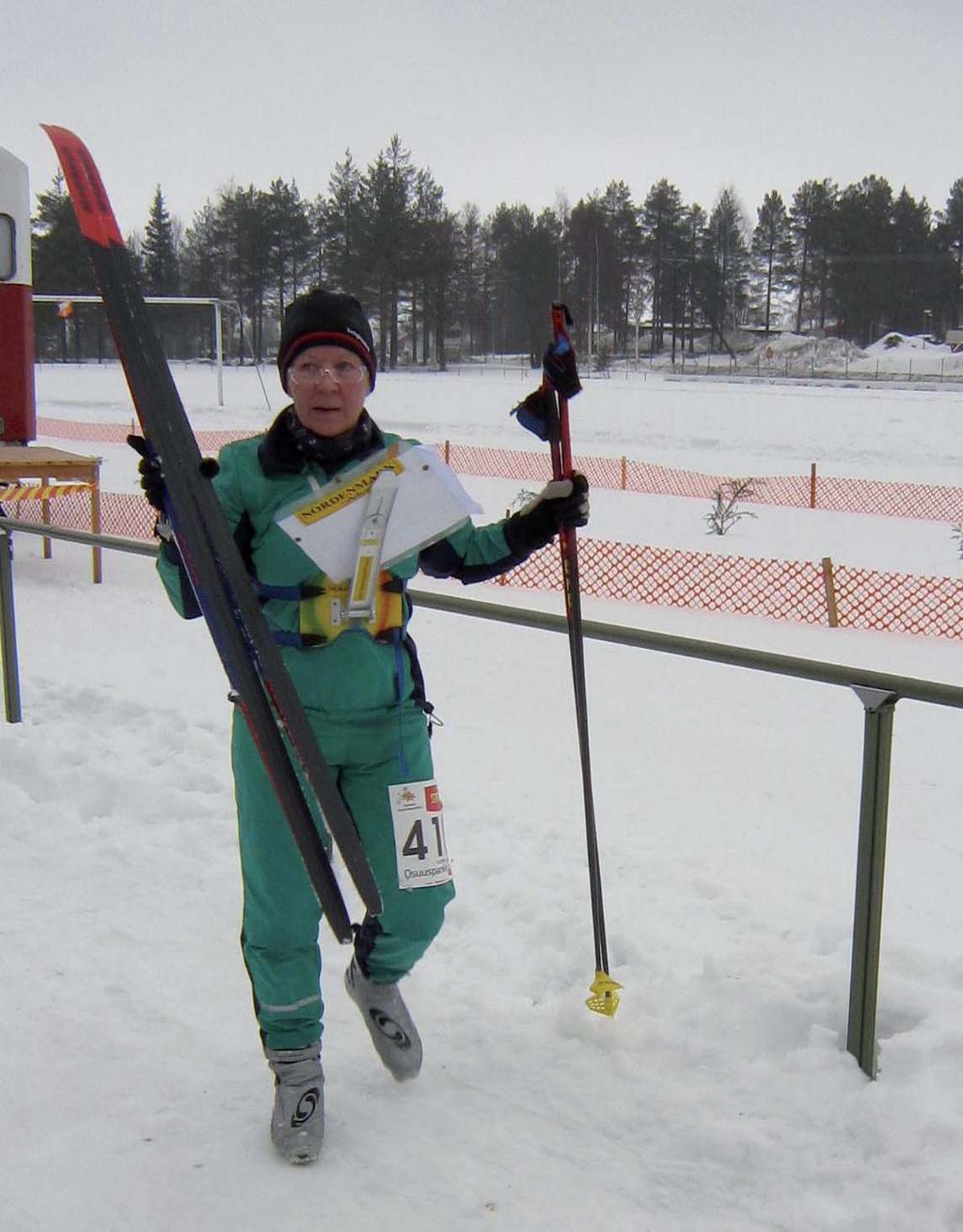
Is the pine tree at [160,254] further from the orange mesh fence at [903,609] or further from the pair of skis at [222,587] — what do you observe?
the pair of skis at [222,587]

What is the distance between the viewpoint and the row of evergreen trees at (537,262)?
4866cm

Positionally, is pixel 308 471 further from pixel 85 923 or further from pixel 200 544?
pixel 85 923

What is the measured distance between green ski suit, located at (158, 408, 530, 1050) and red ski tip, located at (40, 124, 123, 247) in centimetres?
45

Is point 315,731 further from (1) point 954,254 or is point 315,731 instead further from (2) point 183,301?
(1) point 954,254

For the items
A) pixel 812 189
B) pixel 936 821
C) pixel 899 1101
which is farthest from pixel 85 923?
pixel 812 189

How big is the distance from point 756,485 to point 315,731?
16.2 metres

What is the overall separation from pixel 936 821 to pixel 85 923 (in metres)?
2.98

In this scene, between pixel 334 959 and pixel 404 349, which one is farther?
pixel 404 349

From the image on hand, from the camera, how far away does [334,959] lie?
9.93 ft

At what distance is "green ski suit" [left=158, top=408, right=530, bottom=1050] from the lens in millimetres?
2281

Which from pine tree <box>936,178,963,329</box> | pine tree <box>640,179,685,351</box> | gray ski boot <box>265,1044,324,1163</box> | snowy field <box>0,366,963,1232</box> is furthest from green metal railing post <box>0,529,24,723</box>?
pine tree <box>936,178,963,329</box>

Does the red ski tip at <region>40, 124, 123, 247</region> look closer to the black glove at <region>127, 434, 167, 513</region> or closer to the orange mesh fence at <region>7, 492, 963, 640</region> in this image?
the black glove at <region>127, 434, 167, 513</region>

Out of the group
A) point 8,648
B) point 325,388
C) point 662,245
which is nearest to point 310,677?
point 325,388

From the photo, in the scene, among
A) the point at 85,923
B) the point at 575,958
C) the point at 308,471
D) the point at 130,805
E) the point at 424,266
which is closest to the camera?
the point at 308,471
